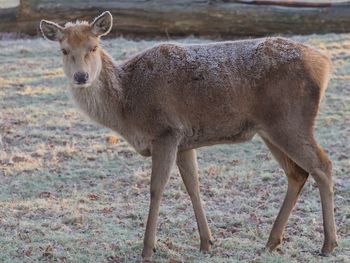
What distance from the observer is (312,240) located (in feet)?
25.0

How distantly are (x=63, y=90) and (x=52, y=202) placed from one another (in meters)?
5.56

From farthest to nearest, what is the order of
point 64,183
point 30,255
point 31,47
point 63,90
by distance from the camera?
point 31,47 → point 63,90 → point 64,183 → point 30,255

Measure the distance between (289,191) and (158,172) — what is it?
1.37 m

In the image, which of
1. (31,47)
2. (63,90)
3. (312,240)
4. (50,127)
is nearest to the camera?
(312,240)

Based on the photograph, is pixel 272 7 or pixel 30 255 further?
pixel 272 7

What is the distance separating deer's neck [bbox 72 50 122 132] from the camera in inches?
294

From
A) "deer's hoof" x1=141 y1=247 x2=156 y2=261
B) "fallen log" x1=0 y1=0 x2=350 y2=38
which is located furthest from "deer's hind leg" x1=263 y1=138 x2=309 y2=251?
"fallen log" x1=0 y1=0 x2=350 y2=38

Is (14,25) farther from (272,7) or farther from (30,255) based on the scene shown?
(30,255)

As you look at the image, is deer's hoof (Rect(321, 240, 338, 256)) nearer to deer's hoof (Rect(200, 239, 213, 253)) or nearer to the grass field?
the grass field

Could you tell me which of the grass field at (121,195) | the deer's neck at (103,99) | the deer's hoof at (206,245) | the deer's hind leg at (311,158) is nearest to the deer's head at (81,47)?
the deer's neck at (103,99)

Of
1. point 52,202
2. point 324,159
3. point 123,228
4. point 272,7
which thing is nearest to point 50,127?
point 52,202

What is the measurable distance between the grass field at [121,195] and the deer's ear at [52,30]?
79.3 inches

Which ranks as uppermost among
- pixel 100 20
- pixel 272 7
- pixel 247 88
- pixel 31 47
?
pixel 100 20

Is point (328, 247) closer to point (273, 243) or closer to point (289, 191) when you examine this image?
point (273, 243)
